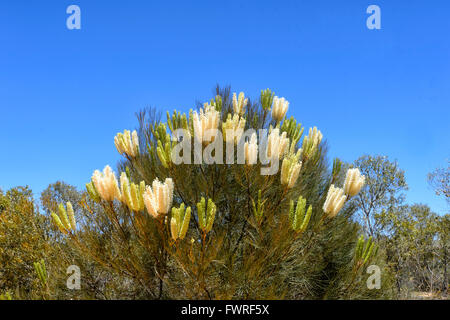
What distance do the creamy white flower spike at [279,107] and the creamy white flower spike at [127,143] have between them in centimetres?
215

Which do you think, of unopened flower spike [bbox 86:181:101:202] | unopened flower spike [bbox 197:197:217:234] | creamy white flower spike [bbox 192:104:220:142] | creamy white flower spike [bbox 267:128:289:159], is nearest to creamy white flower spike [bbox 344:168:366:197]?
creamy white flower spike [bbox 267:128:289:159]

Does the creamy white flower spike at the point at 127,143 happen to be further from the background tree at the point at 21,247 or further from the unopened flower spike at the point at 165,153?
the background tree at the point at 21,247

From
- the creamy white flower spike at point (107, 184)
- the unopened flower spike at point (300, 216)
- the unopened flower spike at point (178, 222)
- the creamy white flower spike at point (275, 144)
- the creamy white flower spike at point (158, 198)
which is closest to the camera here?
the unopened flower spike at point (178, 222)

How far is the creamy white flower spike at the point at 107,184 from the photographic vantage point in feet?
12.5

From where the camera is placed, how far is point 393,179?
17.9m

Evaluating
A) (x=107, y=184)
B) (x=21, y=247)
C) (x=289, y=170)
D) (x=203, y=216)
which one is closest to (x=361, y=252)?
(x=289, y=170)

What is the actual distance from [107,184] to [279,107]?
3.02 metres

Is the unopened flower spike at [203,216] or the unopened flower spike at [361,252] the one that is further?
the unopened flower spike at [361,252]

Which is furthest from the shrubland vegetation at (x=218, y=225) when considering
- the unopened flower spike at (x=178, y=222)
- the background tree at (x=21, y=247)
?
the background tree at (x=21, y=247)

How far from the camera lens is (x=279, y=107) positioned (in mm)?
5762

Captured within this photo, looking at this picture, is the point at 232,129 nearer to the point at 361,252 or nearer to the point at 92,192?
the point at 92,192

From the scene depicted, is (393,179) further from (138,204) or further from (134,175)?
(138,204)
